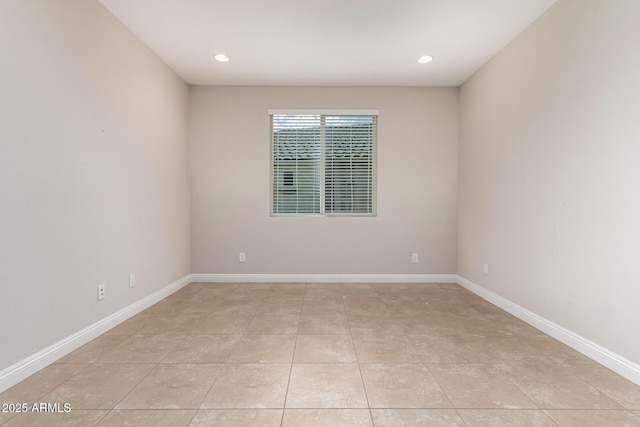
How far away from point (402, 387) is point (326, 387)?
431 millimetres

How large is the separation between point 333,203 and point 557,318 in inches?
105

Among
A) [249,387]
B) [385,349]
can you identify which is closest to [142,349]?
[249,387]

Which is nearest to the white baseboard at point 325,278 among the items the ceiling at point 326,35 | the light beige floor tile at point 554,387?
the light beige floor tile at point 554,387

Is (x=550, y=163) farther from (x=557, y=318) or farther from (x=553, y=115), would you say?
(x=557, y=318)

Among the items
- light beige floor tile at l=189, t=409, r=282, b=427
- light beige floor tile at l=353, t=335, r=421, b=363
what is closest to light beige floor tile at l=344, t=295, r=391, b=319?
light beige floor tile at l=353, t=335, r=421, b=363

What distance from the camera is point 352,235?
4199 millimetres

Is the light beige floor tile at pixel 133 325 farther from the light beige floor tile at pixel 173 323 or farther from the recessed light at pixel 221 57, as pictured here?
the recessed light at pixel 221 57

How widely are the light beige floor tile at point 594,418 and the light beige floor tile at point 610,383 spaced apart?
117 mm

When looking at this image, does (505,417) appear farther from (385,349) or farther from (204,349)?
(204,349)

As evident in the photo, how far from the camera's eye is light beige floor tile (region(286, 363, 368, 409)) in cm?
160

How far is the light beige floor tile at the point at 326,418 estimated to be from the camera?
1.44 metres

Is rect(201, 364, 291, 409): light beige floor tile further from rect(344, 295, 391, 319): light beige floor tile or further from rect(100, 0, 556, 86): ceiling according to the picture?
rect(100, 0, 556, 86): ceiling

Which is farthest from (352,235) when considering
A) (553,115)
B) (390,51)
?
(553,115)

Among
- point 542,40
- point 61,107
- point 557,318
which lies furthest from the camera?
point 542,40
